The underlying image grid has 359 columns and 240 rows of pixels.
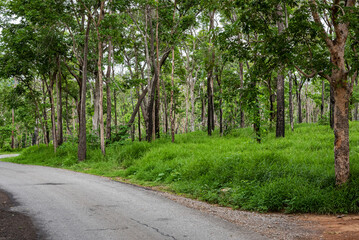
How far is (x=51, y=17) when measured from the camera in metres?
16.0

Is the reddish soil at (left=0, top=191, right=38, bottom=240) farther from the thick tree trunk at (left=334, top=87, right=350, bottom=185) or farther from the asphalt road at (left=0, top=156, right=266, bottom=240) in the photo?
the thick tree trunk at (left=334, top=87, right=350, bottom=185)

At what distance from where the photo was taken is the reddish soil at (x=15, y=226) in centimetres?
443

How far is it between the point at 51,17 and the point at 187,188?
544 inches

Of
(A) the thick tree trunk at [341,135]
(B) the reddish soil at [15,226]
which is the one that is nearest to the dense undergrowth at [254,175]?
(A) the thick tree trunk at [341,135]

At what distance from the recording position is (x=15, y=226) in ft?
16.2

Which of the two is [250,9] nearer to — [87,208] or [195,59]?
[87,208]

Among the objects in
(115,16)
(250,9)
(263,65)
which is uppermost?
(115,16)

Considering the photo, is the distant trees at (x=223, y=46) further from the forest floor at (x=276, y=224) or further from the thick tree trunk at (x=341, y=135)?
the forest floor at (x=276, y=224)

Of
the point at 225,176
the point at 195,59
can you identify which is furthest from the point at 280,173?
the point at 195,59

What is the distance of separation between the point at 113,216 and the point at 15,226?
5.99 feet

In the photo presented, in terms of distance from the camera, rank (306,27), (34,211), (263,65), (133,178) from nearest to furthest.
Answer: (34,211), (306,27), (263,65), (133,178)

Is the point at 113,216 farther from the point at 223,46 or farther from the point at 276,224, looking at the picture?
the point at 223,46

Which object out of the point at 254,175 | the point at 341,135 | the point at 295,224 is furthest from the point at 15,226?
the point at 341,135

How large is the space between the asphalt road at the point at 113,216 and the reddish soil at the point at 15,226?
0.16 meters
